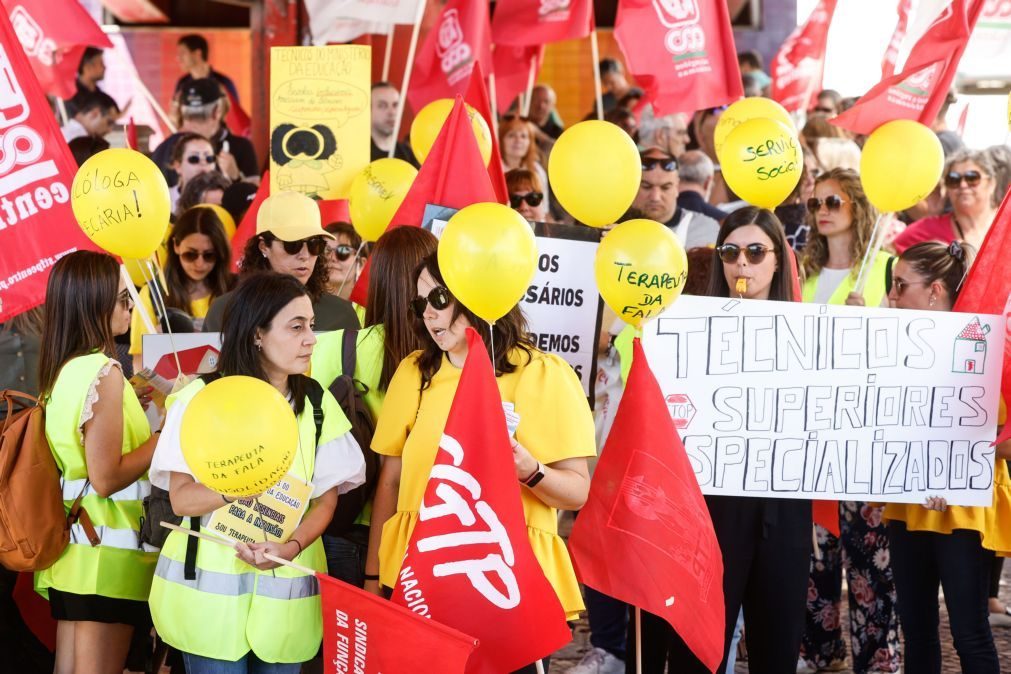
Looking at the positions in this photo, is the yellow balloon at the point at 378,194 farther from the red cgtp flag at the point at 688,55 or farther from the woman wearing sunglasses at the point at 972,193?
the woman wearing sunglasses at the point at 972,193

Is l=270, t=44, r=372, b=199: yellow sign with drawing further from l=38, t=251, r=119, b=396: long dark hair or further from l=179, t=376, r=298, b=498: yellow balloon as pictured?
l=179, t=376, r=298, b=498: yellow balloon

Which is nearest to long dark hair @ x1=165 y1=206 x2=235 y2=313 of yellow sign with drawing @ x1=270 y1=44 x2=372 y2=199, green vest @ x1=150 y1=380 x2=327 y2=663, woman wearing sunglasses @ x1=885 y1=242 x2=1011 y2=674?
yellow sign with drawing @ x1=270 y1=44 x2=372 y2=199

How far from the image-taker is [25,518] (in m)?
3.88

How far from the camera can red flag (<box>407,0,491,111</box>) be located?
6996 millimetres

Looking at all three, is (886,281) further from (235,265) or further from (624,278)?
(235,265)

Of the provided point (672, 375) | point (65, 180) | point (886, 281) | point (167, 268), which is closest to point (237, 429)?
point (672, 375)

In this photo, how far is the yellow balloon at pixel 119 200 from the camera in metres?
4.22

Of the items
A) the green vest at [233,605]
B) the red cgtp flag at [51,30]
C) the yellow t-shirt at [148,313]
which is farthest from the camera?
the red cgtp flag at [51,30]

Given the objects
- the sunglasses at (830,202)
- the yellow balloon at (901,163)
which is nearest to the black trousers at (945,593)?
the yellow balloon at (901,163)

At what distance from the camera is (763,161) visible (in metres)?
4.64

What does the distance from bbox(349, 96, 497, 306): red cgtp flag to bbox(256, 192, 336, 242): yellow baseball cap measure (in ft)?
1.03

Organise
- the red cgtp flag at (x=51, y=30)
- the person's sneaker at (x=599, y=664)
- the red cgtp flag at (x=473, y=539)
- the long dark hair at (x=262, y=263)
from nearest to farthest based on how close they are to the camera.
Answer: the red cgtp flag at (x=473, y=539), the long dark hair at (x=262, y=263), the person's sneaker at (x=599, y=664), the red cgtp flag at (x=51, y=30)

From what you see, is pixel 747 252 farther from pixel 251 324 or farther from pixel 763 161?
pixel 251 324

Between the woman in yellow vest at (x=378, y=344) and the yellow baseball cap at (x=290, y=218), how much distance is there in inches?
26.1
